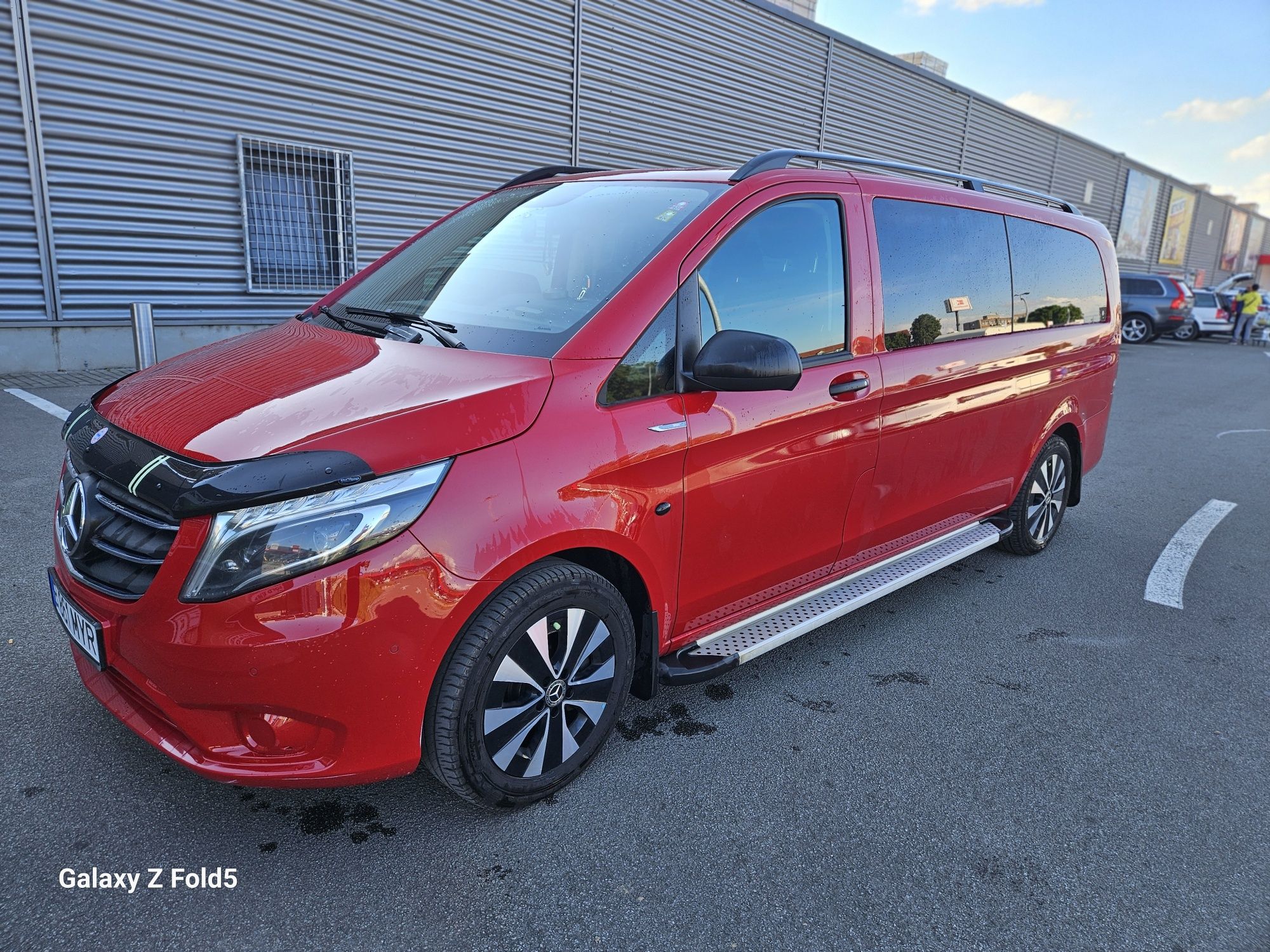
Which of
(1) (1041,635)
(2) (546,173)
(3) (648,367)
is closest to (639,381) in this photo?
(3) (648,367)

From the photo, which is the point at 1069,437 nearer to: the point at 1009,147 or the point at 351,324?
the point at 351,324

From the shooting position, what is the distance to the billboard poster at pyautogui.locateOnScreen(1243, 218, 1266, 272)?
57688 mm

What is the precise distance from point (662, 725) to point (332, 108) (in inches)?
381

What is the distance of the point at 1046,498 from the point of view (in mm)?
4852

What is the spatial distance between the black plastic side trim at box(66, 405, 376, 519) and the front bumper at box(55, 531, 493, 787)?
0.08m

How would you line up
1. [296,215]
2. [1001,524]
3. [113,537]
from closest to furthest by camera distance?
[113,537] < [1001,524] < [296,215]

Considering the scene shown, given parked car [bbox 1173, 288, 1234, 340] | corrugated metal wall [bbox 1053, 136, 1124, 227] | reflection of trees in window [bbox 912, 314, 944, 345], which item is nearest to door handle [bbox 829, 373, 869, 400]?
reflection of trees in window [bbox 912, 314, 944, 345]

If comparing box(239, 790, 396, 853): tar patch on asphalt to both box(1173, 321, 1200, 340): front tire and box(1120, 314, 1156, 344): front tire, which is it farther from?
box(1173, 321, 1200, 340): front tire

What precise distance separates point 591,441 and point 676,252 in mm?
728

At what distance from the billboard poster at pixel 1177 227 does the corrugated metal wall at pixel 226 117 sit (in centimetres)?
3845

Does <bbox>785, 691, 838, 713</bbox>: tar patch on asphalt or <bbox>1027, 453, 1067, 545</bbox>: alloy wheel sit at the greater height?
<bbox>1027, 453, 1067, 545</bbox>: alloy wheel

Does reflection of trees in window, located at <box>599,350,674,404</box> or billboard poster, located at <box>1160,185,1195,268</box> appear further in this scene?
billboard poster, located at <box>1160,185,1195,268</box>

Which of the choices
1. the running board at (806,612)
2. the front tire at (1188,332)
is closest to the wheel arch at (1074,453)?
the running board at (806,612)

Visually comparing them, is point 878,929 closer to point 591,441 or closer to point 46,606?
point 591,441
